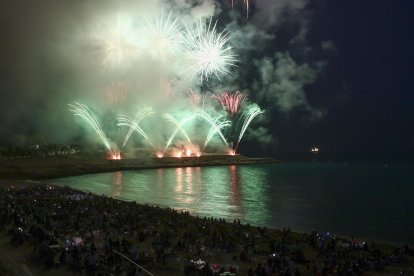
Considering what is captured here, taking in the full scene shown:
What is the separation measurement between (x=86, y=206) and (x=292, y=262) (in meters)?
16.7

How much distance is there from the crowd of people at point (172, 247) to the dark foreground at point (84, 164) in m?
48.2

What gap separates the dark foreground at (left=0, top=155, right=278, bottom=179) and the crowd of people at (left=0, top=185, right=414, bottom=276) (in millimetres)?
48217

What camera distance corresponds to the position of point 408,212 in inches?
1638

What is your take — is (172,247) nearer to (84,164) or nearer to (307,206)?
(307,206)

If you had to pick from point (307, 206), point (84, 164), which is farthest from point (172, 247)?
point (84, 164)

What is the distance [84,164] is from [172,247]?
80.5 m

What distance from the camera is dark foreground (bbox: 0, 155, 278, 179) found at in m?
72.2

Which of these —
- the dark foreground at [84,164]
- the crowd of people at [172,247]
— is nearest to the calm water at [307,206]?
the crowd of people at [172,247]

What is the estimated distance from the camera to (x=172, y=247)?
1758cm

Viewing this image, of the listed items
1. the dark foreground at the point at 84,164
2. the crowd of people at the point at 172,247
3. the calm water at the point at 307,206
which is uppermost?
the dark foreground at the point at 84,164

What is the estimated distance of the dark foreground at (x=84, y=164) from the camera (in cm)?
7225

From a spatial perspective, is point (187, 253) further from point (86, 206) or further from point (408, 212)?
point (408, 212)

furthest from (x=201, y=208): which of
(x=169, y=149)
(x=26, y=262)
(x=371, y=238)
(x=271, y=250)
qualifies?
(x=169, y=149)

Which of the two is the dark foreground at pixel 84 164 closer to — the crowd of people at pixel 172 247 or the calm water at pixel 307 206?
the calm water at pixel 307 206
